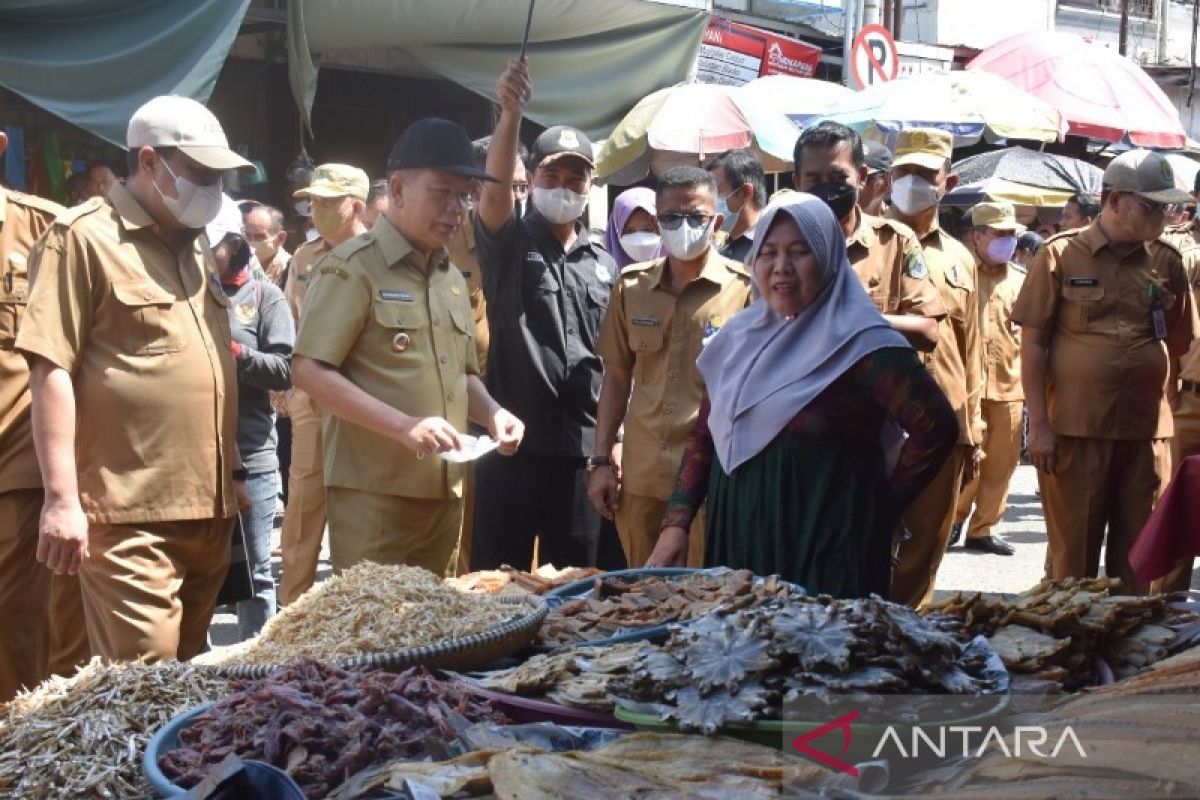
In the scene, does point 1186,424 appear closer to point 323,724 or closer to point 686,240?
point 686,240

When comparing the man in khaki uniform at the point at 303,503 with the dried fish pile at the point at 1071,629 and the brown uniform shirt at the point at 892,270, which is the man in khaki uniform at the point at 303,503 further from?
the dried fish pile at the point at 1071,629

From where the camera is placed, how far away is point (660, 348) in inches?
209

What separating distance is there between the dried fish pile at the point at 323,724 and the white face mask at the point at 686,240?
9.82 ft

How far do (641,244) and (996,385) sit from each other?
386 centimetres

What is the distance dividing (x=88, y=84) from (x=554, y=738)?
7.06m

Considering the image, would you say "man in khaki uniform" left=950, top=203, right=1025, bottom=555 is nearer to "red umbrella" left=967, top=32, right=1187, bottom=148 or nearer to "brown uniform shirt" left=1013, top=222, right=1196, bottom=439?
"brown uniform shirt" left=1013, top=222, right=1196, bottom=439

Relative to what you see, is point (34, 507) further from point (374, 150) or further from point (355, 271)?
point (374, 150)

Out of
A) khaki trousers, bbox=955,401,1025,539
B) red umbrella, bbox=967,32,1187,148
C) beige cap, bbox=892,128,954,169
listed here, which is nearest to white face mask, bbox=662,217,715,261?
beige cap, bbox=892,128,954,169

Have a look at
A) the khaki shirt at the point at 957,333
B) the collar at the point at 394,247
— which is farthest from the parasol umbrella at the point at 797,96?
the collar at the point at 394,247

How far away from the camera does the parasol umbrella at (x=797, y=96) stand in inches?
512

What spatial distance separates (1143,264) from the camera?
6.25 meters

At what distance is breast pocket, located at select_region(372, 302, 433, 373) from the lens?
443cm

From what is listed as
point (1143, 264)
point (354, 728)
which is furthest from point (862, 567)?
point (1143, 264)

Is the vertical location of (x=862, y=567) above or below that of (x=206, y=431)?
below
